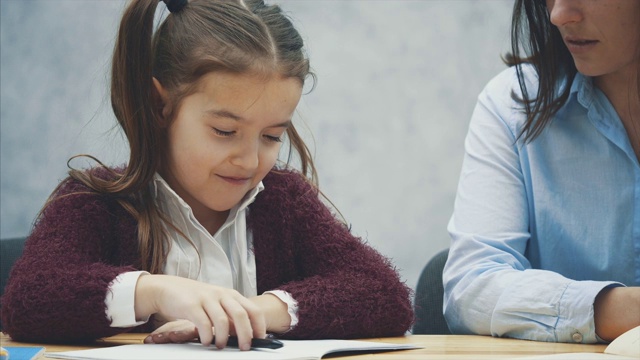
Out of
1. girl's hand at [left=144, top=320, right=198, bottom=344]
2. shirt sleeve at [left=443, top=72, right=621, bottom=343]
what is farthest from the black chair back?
girl's hand at [left=144, top=320, right=198, bottom=344]

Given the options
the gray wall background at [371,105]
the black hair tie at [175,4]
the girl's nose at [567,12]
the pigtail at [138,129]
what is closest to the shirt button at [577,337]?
the girl's nose at [567,12]

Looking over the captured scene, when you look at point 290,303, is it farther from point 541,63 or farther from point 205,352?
point 541,63

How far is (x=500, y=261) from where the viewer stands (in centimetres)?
140

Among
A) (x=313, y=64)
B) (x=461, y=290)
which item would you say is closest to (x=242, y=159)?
(x=461, y=290)

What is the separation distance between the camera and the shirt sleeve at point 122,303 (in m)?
1.09

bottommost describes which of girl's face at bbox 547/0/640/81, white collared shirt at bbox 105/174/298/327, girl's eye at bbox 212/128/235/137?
white collared shirt at bbox 105/174/298/327

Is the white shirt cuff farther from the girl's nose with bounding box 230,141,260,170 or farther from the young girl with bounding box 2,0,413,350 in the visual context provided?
the girl's nose with bounding box 230,141,260,170

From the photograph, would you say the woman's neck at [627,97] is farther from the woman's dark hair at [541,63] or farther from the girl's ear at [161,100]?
the girl's ear at [161,100]

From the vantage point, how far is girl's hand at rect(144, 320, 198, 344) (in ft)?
3.49

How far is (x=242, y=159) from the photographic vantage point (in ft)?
4.06

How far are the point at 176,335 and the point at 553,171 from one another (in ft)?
2.36

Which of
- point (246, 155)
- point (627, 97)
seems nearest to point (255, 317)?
point (246, 155)

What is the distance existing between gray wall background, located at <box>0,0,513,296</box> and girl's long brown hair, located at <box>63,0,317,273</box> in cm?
115

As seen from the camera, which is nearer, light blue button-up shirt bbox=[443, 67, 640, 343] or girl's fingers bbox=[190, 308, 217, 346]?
girl's fingers bbox=[190, 308, 217, 346]
